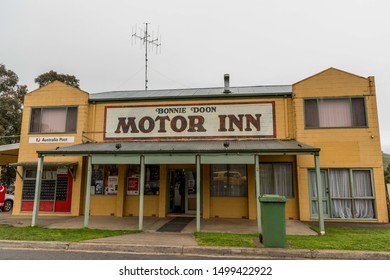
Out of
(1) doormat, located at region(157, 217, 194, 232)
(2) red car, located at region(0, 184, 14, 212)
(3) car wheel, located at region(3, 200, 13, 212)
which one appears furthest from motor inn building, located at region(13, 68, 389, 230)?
(3) car wheel, located at region(3, 200, 13, 212)

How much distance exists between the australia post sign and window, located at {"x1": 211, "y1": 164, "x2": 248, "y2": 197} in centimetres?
149

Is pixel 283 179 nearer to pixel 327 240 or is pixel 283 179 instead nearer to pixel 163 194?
pixel 327 240

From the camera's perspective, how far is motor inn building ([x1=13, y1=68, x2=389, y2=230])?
12609 mm

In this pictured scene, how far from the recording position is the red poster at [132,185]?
46.4 feet

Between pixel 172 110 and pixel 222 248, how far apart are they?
8.19 metres

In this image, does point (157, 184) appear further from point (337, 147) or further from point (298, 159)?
point (337, 147)

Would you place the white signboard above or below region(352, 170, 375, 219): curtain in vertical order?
above

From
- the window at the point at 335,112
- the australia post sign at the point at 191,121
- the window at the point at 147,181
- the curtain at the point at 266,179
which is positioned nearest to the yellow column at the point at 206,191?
the australia post sign at the point at 191,121

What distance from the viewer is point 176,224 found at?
11711mm

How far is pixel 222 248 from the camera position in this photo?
24.7 feet

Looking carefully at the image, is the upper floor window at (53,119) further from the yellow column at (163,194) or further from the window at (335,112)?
the window at (335,112)

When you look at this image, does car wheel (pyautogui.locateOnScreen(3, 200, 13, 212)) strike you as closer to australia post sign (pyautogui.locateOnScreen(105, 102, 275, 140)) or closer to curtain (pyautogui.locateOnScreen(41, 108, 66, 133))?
curtain (pyautogui.locateOnScreen(41, 108, 66, 133))

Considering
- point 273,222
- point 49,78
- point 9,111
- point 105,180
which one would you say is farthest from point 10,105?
point 273,222

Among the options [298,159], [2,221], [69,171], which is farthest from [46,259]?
[298,159]
